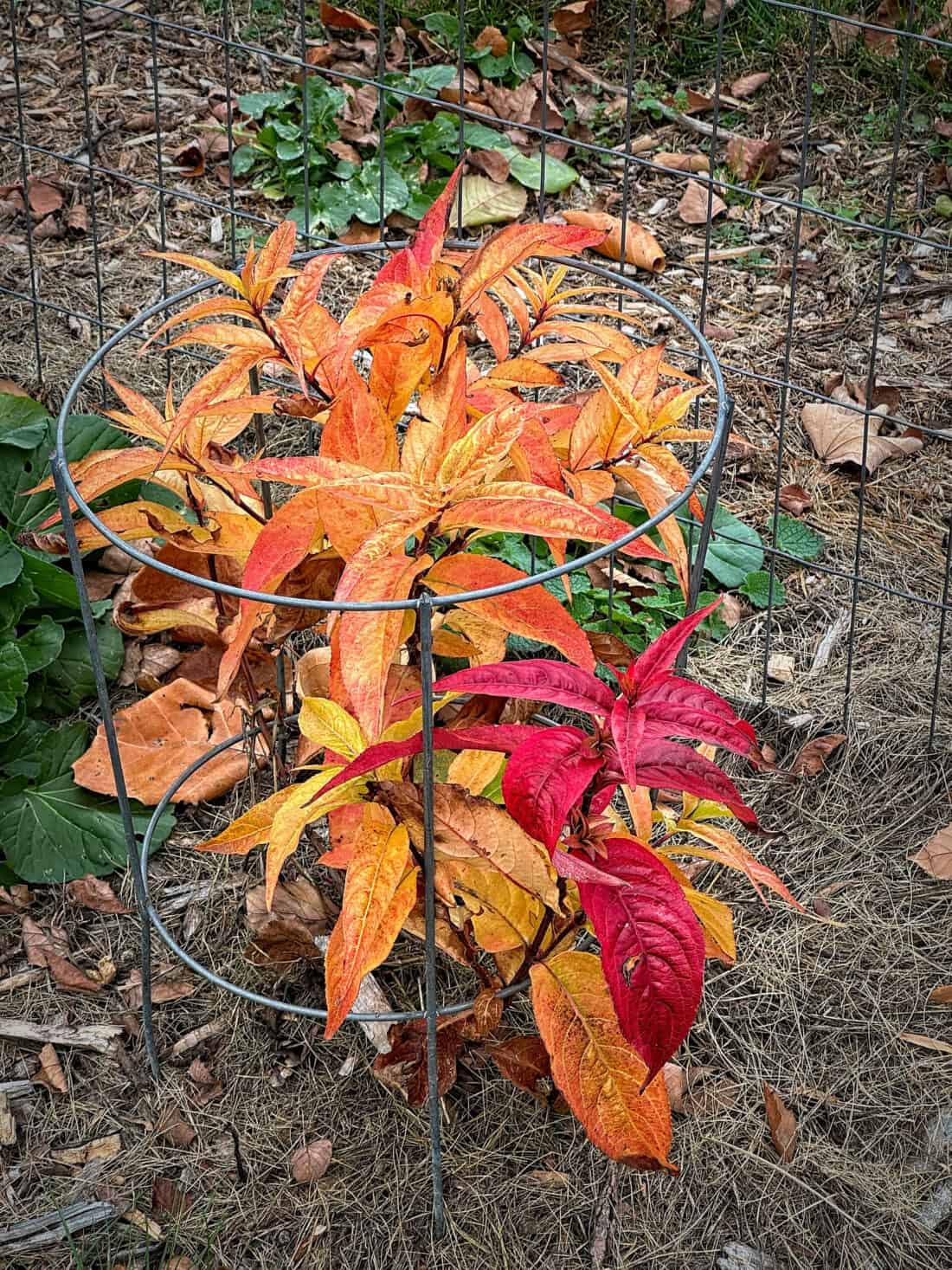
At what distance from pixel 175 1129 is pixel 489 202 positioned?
95.6 inches

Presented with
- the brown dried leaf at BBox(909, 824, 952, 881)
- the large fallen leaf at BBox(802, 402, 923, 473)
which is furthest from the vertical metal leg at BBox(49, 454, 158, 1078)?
the large fallen leaf at BBox(802, 402, 923, 473)

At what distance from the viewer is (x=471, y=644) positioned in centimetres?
164

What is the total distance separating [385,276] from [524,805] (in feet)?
2.11

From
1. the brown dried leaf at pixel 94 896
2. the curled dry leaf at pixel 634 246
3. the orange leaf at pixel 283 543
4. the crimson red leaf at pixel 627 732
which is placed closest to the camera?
the crimson red leaf at pixel 627 732

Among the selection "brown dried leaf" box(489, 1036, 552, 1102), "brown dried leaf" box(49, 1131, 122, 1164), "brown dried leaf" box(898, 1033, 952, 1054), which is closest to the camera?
"brown dried leaf" box(489, 1036, 552, 1102)

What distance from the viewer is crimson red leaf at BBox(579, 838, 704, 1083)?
4.55 feet

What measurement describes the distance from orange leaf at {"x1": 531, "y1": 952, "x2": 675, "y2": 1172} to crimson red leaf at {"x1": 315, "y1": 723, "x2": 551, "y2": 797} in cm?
36

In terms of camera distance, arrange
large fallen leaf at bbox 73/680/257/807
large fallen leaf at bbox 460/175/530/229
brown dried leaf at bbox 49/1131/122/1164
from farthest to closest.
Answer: large fallen leaf at bbox 460/175/530/229
large fallen leaf at bbox 73/680/257/807
brown dried leaf at bbox 49/1131/122/1164

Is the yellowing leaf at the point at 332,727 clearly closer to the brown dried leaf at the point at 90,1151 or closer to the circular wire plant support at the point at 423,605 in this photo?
the circular wire plant support at the point at 423,605

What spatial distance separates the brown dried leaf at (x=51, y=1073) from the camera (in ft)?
6.44

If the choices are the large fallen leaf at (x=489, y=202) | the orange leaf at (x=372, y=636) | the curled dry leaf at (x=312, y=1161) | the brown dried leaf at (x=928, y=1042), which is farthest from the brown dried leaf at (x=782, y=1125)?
the large fallen leaf at (x=489, y=202)

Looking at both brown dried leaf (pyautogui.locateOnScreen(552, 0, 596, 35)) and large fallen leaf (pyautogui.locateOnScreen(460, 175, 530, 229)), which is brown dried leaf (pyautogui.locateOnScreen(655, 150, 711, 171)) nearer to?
large fallen leaf (pyautogui.locateOnScreen(460, 175, 530, 229))

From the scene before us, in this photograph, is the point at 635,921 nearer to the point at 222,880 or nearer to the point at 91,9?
the point at 222,880

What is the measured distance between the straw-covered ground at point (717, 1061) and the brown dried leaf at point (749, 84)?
118 centimetres
